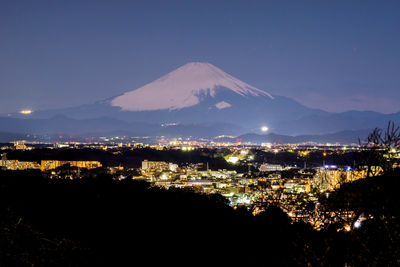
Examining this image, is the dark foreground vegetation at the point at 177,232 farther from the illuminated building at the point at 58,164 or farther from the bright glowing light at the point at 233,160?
the bright glowing light at the point at 233,160

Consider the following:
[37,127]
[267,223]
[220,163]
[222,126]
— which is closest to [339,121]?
[222,126]

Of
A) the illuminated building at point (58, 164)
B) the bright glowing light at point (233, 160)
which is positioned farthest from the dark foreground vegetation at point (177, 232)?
the bright glowing light at point (233, 160)

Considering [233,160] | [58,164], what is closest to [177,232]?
[58,164]

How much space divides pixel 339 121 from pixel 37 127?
103848 mm

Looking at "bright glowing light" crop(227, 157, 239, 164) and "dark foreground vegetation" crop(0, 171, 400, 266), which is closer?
"dark foreground vegetation" crop(0, 171, 400, 266)

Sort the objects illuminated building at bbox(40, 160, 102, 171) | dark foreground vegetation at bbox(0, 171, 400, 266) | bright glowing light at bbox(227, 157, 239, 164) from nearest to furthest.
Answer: dark foreground vegetation at bbox(0, 171, 400, 266) → illuminated building at bbox(40, 160, 102, 171) → bright glowing light at bbox(227, 157, 239, 164)

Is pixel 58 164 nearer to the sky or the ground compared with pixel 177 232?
nearer to the sky

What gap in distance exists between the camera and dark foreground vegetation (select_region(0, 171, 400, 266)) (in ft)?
19.4

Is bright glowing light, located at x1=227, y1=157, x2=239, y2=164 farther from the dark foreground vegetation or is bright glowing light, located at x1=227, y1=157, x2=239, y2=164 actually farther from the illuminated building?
the dark foreground vegetation

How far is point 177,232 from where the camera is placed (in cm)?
883

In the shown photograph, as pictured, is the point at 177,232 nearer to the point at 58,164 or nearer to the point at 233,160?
the point at 58,164

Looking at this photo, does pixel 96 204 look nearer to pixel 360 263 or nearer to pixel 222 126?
pixel 360 263

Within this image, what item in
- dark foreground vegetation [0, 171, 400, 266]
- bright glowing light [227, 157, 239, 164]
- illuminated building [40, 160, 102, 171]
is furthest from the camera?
bright glowing light [227, 157, 239, 164]

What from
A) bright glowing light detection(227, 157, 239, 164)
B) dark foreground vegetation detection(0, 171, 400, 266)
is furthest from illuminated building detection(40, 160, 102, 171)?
dark foreground vegetation detection(0, 171, 400, 266)
